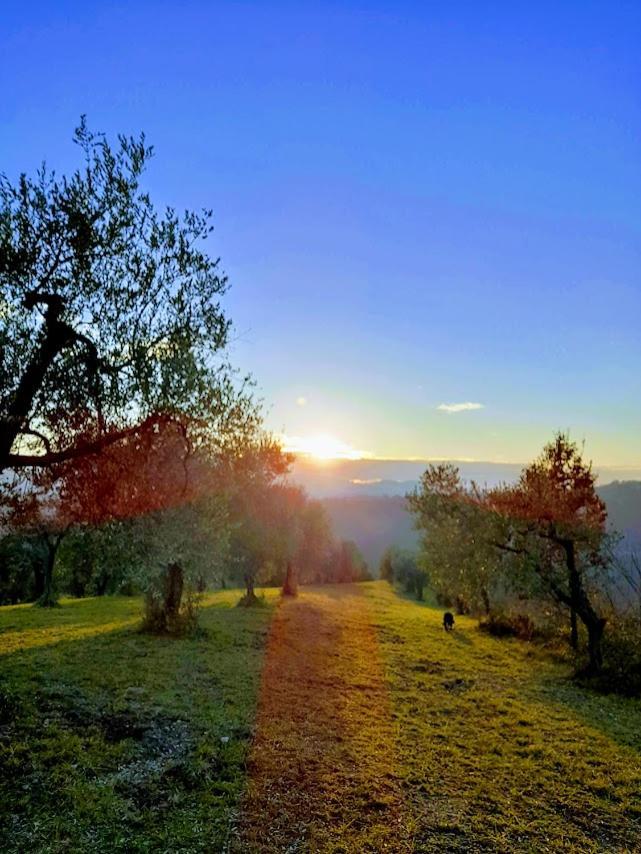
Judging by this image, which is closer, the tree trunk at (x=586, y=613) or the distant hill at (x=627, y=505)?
the tree trunk at (x=586, y=613)


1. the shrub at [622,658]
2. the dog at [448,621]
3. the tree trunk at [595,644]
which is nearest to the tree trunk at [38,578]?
the dog at [448,621]

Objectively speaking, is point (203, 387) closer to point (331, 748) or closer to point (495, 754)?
point (331, 748)

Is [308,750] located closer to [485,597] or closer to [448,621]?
[448,621]

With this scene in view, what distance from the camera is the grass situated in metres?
8.02

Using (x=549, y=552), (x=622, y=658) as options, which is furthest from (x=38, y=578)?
(x=622, y=658)

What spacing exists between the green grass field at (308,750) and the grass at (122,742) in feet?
0.14

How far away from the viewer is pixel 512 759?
12.3 m

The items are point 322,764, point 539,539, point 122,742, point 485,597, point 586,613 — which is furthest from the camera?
point 485,597

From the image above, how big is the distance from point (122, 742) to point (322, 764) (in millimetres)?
4562

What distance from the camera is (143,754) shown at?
10.8 meters

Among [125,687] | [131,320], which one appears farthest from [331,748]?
[131,320]

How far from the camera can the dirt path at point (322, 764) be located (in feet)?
27.3

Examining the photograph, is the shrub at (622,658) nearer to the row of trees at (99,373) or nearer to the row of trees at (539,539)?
the row of trees at (539,539)

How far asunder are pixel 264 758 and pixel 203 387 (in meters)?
8.73
